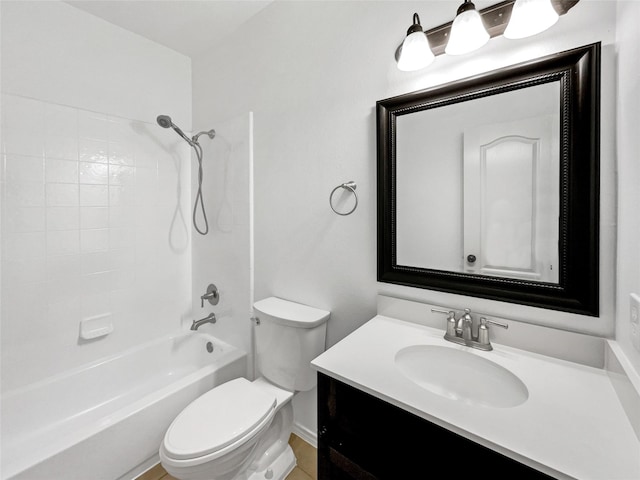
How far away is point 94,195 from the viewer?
1.79 meters

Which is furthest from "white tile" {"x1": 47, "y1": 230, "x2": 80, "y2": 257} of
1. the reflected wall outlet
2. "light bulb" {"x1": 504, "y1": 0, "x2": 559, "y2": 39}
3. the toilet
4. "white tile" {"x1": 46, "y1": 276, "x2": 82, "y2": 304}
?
the reflected wall outlet

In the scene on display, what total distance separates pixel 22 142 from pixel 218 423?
183 cm

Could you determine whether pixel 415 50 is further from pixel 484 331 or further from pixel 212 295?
pixel 212 295

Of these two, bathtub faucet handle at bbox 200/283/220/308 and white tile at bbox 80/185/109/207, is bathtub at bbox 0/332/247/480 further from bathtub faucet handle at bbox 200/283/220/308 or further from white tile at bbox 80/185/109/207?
white tile at bbox 80/185/109/207

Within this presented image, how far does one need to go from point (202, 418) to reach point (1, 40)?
7.19ft

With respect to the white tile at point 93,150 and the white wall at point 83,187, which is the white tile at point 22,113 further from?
the white tile at point 93,150

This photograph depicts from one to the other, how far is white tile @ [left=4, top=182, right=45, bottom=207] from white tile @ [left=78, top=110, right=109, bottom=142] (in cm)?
41

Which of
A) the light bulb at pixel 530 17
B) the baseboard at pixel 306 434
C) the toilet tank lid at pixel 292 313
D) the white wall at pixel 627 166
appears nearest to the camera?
the white wall at pixel 627 166

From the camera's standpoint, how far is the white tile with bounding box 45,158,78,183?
5.32ft

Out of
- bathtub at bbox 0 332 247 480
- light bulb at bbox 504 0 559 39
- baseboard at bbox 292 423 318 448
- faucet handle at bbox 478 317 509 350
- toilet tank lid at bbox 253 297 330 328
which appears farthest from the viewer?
baseboard at bbox 292 423 318 448

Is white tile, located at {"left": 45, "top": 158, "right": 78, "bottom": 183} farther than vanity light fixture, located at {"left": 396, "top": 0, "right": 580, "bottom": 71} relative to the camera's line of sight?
Yes

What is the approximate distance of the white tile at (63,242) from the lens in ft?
5.36

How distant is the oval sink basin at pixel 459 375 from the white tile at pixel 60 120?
2.21 meters

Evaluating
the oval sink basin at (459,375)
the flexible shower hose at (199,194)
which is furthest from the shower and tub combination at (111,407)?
the oval sink basin at (459,375)
